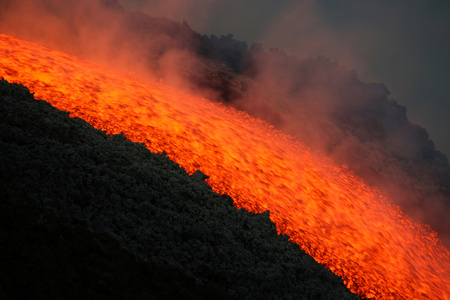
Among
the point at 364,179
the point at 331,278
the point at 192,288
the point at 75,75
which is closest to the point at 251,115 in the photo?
the point at 364,179

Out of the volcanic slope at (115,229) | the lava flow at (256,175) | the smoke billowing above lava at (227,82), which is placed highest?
the smoke billowing above lava at (227,82)

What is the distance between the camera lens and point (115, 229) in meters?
2.67

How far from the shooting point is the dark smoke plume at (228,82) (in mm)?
11398

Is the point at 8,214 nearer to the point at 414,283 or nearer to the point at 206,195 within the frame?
the point at 206,195

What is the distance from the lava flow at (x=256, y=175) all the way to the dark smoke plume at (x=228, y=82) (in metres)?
4.89

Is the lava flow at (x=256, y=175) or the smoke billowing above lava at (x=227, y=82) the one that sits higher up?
the smoke billowing above lava at (x=227, y=82)

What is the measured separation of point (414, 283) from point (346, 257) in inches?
55.7

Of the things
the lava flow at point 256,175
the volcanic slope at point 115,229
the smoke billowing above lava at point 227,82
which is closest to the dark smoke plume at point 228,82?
the smoke billowing above lava at point 227,82

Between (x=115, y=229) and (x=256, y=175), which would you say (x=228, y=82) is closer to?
(x=256, y=175)

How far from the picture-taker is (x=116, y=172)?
3.36 meters

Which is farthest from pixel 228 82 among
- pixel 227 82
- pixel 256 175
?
pixel 256 175

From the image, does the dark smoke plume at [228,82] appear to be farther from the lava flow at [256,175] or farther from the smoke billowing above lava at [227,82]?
the lava flow at [256,175]

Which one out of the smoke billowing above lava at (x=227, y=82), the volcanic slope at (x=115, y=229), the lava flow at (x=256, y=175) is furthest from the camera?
the smoke billowing above lava at (x=227, y=82)

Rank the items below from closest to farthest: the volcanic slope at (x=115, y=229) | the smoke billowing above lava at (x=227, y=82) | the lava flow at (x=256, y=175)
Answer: the volcanic slope at (x=115, y=229), the lava flow at (x=256, y=175), the smoke billowing above lava at (x=227, y=82)
